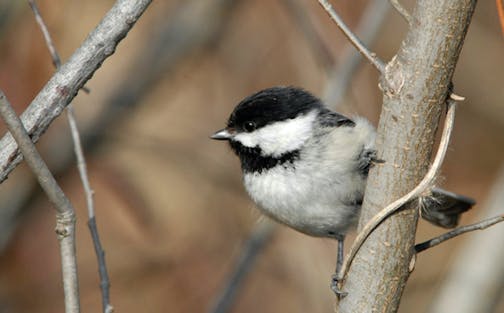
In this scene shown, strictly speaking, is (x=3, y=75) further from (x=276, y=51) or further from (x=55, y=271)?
(x=276, y=51)

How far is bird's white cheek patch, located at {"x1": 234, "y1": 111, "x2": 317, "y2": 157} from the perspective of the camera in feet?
7.53

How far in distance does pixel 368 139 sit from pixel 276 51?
2.36 m

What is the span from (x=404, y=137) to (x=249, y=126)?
1.03 metres

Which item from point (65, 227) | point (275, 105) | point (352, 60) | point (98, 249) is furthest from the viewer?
point (352, 60)

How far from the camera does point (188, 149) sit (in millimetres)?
4230

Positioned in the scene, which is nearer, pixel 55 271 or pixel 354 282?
pixel 354 282

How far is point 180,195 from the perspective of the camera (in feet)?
16.0

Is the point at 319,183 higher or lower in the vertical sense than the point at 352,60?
lower

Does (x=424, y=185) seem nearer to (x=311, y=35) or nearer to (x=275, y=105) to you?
(x=275, y=105)

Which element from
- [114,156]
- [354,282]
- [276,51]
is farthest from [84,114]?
[354,282]

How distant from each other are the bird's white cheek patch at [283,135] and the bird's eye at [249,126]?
2cm

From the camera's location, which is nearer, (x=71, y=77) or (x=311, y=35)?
(x=71, y=77)

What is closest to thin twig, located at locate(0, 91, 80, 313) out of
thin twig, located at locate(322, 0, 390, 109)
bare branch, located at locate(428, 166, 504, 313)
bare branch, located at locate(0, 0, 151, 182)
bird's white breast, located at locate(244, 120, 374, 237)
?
bare branch, located at locate(0, 0, 151, 182)

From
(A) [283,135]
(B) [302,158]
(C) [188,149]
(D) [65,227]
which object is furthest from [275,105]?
(C) [188,149]
